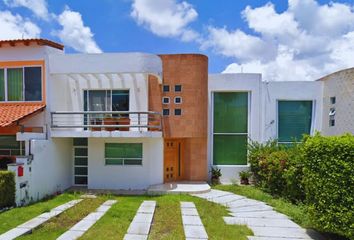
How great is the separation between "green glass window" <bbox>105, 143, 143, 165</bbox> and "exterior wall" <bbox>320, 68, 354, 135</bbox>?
36.6ft

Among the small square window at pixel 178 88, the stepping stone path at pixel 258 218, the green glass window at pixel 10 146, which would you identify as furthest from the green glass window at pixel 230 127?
the green glass window at pixel 10 146

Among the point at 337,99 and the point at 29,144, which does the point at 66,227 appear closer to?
the point at 29,144

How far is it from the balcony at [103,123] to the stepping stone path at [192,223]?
4.28 meters

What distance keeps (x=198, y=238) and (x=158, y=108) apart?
29.1 ft

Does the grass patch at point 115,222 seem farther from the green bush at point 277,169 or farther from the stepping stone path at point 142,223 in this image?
the green bush at point 277,169

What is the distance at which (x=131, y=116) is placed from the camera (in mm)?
14898

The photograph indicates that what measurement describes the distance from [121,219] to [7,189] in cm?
475

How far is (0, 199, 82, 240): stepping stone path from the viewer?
7.77m

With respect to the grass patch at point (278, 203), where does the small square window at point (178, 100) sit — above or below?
above

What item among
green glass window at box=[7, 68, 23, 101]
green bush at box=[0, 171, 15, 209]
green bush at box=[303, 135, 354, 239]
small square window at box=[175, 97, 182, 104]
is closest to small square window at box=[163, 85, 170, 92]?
small square window at box=[175, 97, 182, 104]

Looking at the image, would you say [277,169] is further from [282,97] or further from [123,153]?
[123,153]

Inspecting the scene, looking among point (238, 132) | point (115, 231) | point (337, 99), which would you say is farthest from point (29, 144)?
point (337, 99)

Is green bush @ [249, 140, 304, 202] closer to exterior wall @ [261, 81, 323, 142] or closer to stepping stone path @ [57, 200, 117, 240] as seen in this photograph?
exterior wall @ [261, 81, 323, 142]

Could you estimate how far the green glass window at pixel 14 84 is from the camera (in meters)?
14.2
